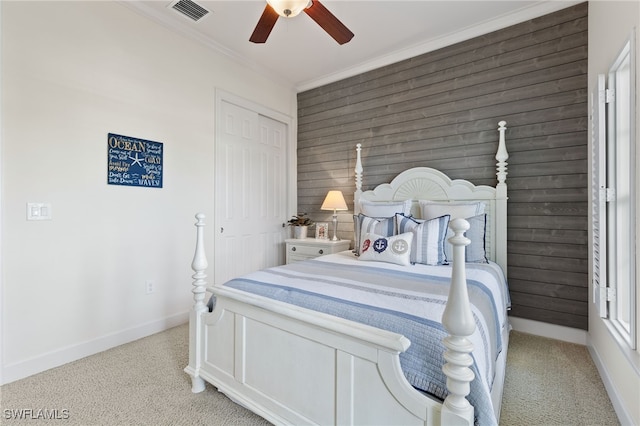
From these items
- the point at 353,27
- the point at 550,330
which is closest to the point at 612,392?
the point at 550,330

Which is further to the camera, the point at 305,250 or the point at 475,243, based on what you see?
the point at 305,250

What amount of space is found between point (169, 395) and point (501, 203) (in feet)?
9.56

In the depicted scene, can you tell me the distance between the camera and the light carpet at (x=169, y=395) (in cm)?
160

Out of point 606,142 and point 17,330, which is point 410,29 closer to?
point 606,142

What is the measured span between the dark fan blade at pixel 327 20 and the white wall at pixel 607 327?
4.98ft

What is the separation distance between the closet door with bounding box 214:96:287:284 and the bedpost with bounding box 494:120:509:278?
8.35 ft

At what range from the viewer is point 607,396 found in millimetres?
1767

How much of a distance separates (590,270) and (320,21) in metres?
2.70

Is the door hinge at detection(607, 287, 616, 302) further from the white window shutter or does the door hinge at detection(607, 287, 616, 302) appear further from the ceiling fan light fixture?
the ceiling fan light fixture

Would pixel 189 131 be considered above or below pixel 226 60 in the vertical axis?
below

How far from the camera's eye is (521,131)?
269cm

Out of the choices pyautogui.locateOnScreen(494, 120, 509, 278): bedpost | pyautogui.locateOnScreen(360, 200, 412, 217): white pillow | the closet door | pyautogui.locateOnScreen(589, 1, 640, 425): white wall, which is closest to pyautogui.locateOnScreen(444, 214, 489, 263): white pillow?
pyautogui.locateOnScreen(494, 120, 509, 278): bedpost

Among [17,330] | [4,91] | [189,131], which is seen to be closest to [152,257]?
[17,330]

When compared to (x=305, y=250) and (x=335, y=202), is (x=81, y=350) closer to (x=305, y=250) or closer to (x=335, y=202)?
(x=305, y=250)
